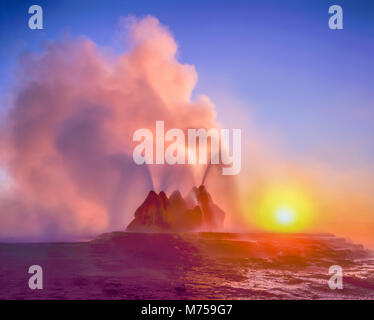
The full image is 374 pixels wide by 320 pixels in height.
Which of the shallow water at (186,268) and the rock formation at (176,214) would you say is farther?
the rock formation at (176,214)

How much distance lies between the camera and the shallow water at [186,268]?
65.9ft

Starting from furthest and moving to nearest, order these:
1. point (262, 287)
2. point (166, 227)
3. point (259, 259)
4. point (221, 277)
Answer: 1. point (166, 227)
2. point (259, 259)
3. point (221, 277)
4. point (262, 287)

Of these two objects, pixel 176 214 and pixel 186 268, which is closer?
pixel 186 268

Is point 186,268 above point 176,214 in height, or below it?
below

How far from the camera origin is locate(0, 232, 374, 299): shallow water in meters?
20.1

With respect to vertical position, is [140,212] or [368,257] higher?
[140,212]

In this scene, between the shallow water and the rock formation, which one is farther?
the rock formation

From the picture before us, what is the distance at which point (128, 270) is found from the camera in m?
26.9

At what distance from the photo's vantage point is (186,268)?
2831 cm

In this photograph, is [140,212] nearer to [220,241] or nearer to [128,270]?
[220,241]

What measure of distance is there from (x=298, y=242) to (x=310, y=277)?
14519 millimetres

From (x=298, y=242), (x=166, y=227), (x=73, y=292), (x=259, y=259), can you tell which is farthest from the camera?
(x=166, y=227)

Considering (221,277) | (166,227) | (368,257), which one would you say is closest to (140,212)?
(166,227)

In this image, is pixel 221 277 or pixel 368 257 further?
pixel 368 257
